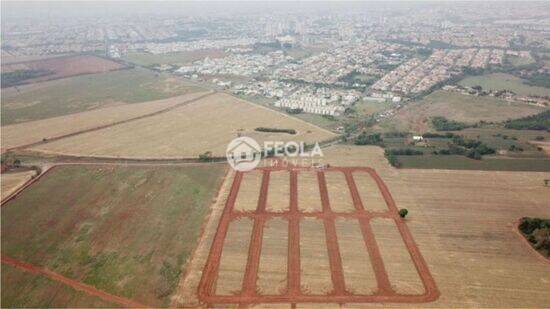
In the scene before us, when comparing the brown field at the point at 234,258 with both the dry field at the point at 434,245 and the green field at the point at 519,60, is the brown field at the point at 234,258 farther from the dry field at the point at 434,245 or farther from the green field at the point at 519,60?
the green field at the point at 519,60

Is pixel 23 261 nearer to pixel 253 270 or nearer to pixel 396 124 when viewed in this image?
pixel 253 270

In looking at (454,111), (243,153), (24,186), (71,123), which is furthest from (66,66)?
(454,111)

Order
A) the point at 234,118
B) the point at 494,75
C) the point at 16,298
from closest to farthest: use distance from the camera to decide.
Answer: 1. the point at 16,298
2. the point at 234,118
3. the point at 494,75

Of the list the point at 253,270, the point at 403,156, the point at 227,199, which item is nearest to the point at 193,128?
the point at 227,199

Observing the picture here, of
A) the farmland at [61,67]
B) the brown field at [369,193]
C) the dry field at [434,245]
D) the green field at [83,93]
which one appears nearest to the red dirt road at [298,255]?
the dry field at [434,245]

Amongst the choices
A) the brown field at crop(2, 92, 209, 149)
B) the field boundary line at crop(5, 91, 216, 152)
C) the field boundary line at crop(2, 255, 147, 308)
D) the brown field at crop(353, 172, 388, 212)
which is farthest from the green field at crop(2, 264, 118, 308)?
the brown field at crop(2, 92, 209, 149)

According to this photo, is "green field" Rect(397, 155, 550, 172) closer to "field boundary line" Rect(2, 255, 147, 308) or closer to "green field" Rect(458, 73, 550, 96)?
"field boundary line" Rect(2, 255, 147, 308)
